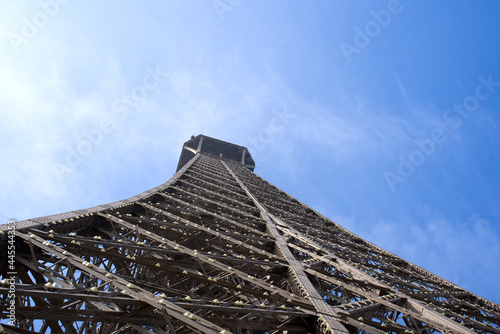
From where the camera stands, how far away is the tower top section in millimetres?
49322

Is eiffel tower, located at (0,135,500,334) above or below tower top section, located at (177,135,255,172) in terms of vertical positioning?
below

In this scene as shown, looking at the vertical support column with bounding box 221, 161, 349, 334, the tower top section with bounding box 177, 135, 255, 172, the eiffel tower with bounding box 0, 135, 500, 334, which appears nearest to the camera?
the eiffel tower with bounding box 0, 135, 500, 334

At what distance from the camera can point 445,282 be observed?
520 inches

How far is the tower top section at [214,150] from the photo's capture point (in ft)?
162

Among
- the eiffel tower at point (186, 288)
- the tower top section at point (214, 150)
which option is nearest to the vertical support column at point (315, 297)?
the eiffel tower at point (186, 288)

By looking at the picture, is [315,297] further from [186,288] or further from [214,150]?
[214,150]

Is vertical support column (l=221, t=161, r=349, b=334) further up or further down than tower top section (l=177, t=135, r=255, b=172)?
further down

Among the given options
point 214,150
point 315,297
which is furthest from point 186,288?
point 214,150

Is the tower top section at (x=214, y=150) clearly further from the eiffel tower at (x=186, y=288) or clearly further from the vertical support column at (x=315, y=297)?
the vertical support column at (x=315, y=297)

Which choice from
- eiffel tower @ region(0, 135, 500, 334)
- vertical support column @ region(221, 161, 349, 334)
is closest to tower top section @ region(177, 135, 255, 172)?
eiffel tower @ region(0, 135, 500, 334)

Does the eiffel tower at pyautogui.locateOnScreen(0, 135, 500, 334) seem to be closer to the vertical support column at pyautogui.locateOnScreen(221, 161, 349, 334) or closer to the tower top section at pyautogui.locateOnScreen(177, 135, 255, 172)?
the vertical support column at pyautogui.locateOnScreen(221, 161, 349, 334)

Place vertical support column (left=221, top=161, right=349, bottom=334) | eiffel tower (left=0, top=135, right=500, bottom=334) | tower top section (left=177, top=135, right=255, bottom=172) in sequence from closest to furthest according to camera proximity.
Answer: eiffel tower (left=0, top=135, right=500, bottom=334) < vertical support column (left=221, top=161, right=349, bottom=334) < tower top section (left=177, top=135, right=255, bottom=172)

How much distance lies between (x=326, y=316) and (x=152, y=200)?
10.8 meters

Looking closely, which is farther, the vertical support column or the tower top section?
the tower top section
